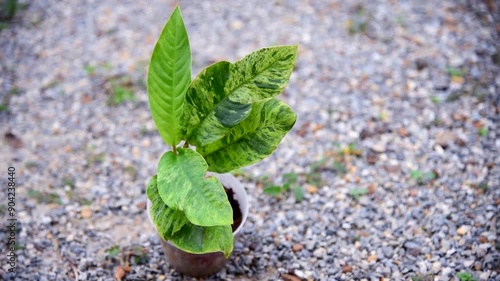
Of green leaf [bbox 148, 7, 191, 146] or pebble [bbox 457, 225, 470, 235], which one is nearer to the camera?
green leaf [bbox 148, 7, 191, 146]

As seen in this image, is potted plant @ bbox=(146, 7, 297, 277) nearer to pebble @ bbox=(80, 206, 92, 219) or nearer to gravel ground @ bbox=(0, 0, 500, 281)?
gravel ground @ bbox=(0, 0, 500, 281)

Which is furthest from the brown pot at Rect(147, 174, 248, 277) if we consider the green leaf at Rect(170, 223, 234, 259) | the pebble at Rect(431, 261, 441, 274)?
the pebble at Rect(431, 261, 441, 274)

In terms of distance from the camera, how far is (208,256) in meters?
1.93

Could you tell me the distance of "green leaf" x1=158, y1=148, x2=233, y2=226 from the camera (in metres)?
1.53

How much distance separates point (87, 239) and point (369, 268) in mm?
1156

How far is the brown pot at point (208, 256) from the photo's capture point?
193cm

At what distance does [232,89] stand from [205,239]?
485 millimetres

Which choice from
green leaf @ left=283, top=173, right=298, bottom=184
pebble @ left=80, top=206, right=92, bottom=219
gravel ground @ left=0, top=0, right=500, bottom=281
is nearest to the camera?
gravel ground @ left=0, top=0, right=500, bottom=281

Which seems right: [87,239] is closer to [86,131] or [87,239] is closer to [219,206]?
[86,131]

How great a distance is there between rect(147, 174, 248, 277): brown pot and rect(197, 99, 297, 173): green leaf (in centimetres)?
25

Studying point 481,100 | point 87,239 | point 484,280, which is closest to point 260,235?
point 87,239

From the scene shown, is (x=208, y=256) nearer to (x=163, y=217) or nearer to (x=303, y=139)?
(x=163, y=217)

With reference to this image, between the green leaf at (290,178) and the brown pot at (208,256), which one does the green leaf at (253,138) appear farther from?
the green leaf at (290,178)

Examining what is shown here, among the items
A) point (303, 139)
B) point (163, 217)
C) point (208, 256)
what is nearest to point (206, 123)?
point (163, 217)
